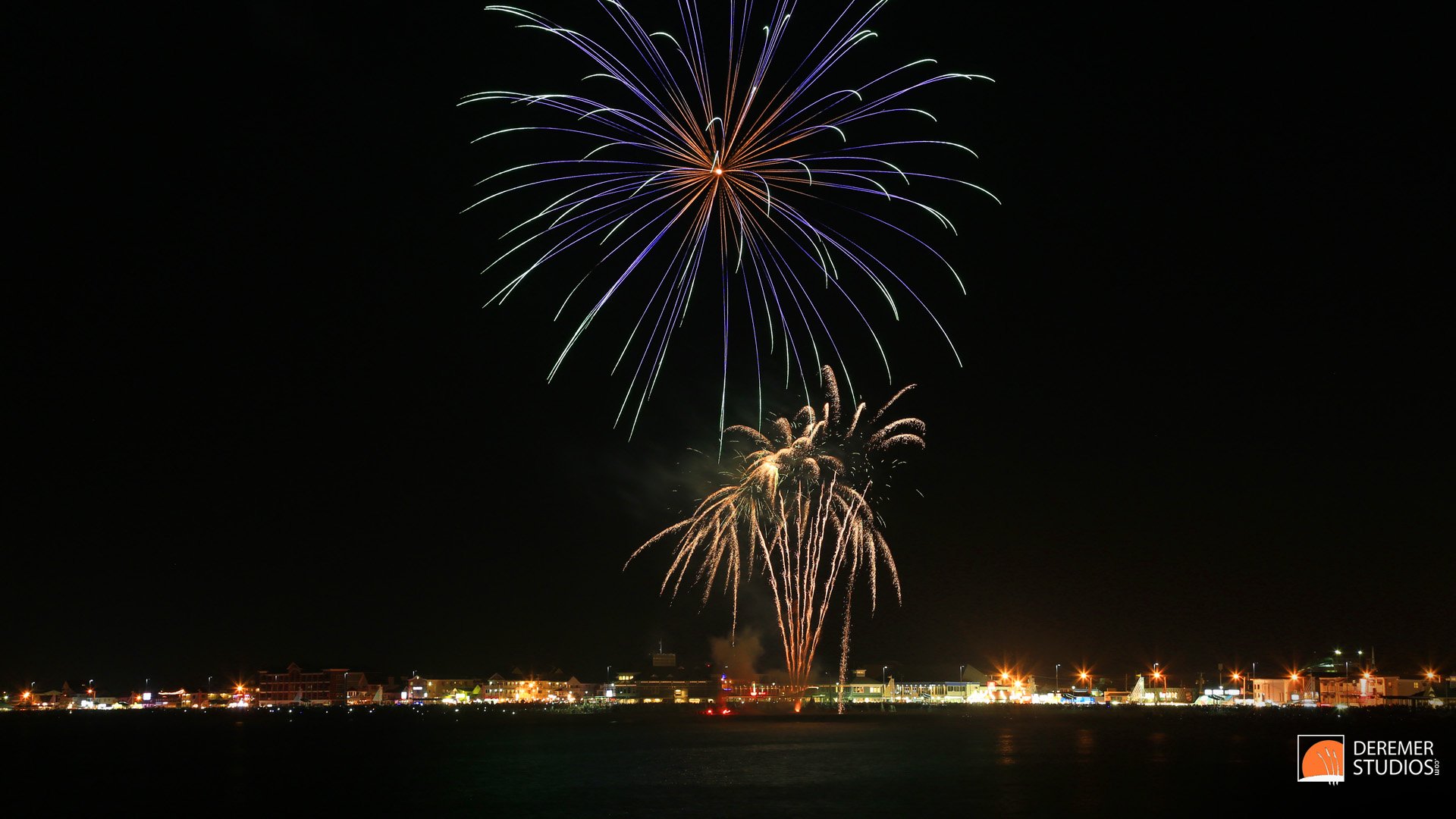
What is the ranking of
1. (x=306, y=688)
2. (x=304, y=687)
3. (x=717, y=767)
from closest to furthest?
1. (x=717, y=767)
2. (x=304, y=687)
3. (x=306, y=688)

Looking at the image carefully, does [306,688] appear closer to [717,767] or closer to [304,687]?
[304,687]

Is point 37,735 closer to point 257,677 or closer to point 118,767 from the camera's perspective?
point 118,767

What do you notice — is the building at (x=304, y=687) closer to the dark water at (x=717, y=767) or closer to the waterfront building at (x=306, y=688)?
the waterfront building at (x=306, y=688)

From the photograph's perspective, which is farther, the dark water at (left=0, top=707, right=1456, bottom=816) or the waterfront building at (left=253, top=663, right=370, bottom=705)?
the waterfront building at (left=253, top=663, right=370, bottom=705)

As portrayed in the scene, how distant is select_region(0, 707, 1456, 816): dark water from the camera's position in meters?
35.7

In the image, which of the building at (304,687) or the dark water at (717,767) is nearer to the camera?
the dark water at (717,767)

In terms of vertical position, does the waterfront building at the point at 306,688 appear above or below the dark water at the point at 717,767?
below

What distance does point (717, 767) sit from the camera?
154 feet

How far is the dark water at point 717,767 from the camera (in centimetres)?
3572

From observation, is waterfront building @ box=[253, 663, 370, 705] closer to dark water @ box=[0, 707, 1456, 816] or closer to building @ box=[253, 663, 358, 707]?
building @ box=[253, 663, 358, 707]

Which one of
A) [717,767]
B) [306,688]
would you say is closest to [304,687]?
[306,688]

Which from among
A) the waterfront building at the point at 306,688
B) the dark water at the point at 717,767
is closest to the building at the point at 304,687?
the waterfront building at the point at 306,688

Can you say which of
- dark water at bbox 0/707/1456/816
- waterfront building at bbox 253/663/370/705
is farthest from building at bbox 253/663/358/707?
dark water at bbox 0/707/1456/816

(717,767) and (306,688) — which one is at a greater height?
(717,767)
